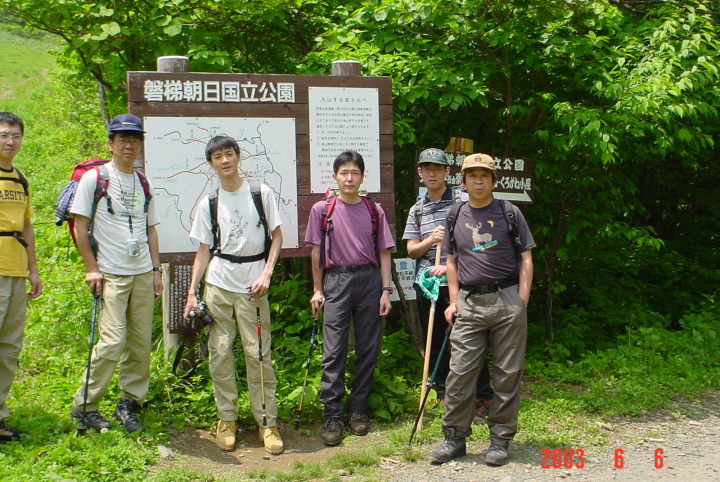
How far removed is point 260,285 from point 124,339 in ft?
3.38

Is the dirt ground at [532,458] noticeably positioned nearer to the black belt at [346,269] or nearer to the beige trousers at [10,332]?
the beige trousers at [10,332]

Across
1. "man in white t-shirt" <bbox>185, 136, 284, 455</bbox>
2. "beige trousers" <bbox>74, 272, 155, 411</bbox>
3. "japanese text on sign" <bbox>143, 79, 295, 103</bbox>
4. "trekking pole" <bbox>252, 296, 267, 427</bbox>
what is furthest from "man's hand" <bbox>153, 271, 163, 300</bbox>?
"japanese text on sign" <bbox>143, 79, 295, 103</bbox>

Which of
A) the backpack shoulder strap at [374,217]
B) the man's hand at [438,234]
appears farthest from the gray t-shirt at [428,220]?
the backpack shoulder strap at [374,217]

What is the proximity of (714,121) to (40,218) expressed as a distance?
9496mm

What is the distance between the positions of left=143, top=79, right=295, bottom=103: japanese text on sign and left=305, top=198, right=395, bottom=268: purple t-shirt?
3.40 ft

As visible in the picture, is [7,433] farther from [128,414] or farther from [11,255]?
[11,255]

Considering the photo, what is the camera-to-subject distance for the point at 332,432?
5.02 m

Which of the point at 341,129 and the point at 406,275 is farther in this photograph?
the point at 406,275

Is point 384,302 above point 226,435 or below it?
above

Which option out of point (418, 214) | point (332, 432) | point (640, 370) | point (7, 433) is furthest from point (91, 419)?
point (640, 370)

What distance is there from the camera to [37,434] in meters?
4.45

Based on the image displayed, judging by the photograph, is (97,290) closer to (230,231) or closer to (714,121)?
(230,231)

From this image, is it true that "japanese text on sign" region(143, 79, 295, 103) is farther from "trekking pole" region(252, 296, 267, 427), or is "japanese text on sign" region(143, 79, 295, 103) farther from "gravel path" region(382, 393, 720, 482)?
"gravel path" region(382, 393, 720, 482)

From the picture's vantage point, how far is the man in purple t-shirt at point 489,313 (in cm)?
450
